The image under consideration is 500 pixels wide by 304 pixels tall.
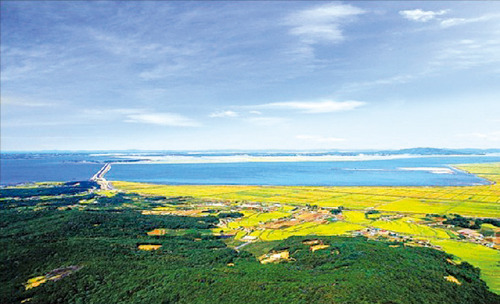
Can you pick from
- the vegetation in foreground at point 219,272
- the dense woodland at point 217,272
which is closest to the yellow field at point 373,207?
the dense woodland at point 217,272

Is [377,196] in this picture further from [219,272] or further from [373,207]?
[219,272]

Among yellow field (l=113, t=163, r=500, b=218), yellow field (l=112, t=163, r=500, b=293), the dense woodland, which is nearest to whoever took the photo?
the dense woodland

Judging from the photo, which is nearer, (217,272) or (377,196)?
(217,272)

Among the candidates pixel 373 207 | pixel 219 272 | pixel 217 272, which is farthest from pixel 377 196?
pixel 217 272

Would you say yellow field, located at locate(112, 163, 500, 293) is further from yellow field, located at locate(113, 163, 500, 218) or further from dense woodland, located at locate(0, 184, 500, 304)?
dense woodland, located at locate(0, 184, 500, 304)

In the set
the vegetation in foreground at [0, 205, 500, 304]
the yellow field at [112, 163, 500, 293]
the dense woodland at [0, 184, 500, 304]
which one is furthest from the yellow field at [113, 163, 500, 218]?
the dense woodland at [0, 184, 500, 304]

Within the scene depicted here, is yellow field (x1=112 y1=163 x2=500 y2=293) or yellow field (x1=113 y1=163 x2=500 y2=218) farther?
yellow field (x1=113 y1=163 x2=500 y2=218)

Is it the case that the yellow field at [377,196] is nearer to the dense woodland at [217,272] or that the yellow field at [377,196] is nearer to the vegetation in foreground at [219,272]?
the vegetation in foreground at [219,272]

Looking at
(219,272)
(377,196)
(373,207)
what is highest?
(377,196)
